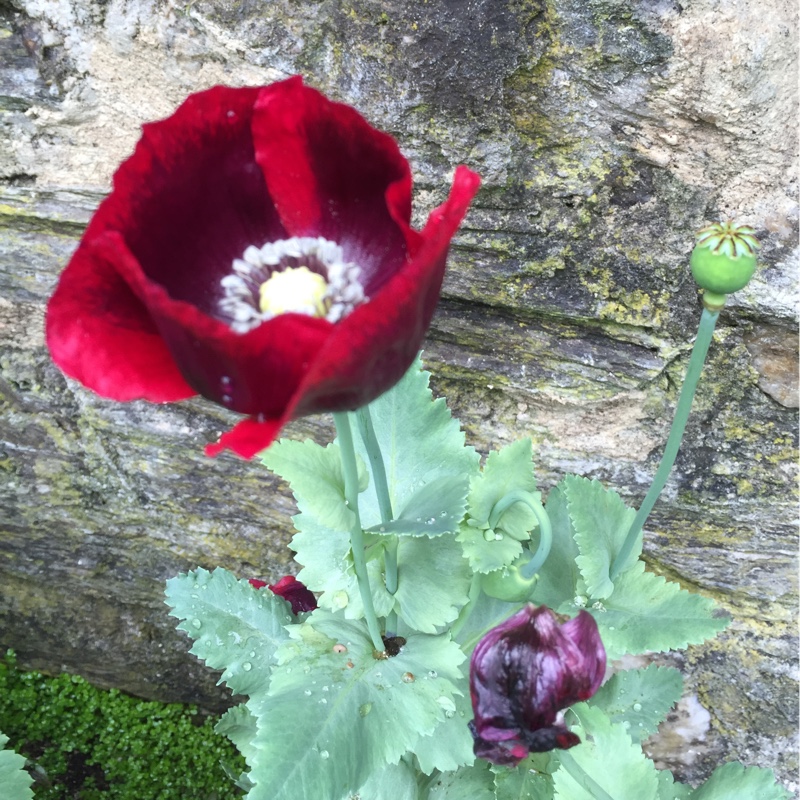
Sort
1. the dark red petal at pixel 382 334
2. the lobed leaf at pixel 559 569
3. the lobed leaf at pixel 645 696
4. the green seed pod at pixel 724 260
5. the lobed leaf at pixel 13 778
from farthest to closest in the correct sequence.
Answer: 1. the lobed leaf at pixel 13 778
2. the lobed leaf at pixel 645 696
3. the lobed leaf at pixel 559 569
4. the green seed pod at pixel 724 260
5. the dark red petal at pixel 382 334

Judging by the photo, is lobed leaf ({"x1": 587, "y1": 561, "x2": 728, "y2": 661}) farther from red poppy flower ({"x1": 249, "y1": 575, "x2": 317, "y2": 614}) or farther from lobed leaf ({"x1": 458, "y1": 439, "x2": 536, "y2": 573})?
red poppy flower ({"x1": 249, "y1": 575, "x2": 317, "y2": 614})

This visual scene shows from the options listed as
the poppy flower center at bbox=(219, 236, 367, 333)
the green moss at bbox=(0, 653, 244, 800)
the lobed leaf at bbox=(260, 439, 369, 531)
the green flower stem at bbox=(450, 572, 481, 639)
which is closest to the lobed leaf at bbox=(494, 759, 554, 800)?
the green flower stem at bbox=(450, 572, 481, 639)

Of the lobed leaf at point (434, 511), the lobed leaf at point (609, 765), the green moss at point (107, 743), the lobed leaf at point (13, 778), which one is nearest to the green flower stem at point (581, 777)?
the lobed leaf at point (609, 765)

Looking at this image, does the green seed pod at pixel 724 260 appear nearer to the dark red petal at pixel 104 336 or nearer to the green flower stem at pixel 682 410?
the green flower stem at pixel 682 410

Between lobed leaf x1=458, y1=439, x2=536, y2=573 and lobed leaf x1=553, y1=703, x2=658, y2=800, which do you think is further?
lobed leaf x1=553, y1=703, x2=658, y2=800

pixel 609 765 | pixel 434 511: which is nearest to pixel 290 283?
pixel 434 511

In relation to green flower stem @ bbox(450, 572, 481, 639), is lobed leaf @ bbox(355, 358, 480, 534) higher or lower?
higher
